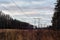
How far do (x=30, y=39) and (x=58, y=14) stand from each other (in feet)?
74.5

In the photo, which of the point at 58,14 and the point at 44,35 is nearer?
the point at 44,35

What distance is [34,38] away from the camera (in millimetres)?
8273

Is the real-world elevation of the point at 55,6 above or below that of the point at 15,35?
above

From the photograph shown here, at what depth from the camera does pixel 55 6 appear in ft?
105

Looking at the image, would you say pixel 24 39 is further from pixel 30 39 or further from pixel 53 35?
pixel 53 35

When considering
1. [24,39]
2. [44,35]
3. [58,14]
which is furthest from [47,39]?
[58,14]

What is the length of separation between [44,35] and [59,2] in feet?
78.9

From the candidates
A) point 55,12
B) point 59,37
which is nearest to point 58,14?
point 55,12

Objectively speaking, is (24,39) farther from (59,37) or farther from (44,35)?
(59,37)

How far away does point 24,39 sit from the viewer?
816 cm

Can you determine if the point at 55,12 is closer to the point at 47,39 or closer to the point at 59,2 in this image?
the point at 59,2

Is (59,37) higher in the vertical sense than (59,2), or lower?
lower

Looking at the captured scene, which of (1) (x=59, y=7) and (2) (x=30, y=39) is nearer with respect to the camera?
(2) (x=30, y=39)

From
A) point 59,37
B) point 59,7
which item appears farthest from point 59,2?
point 59,37
